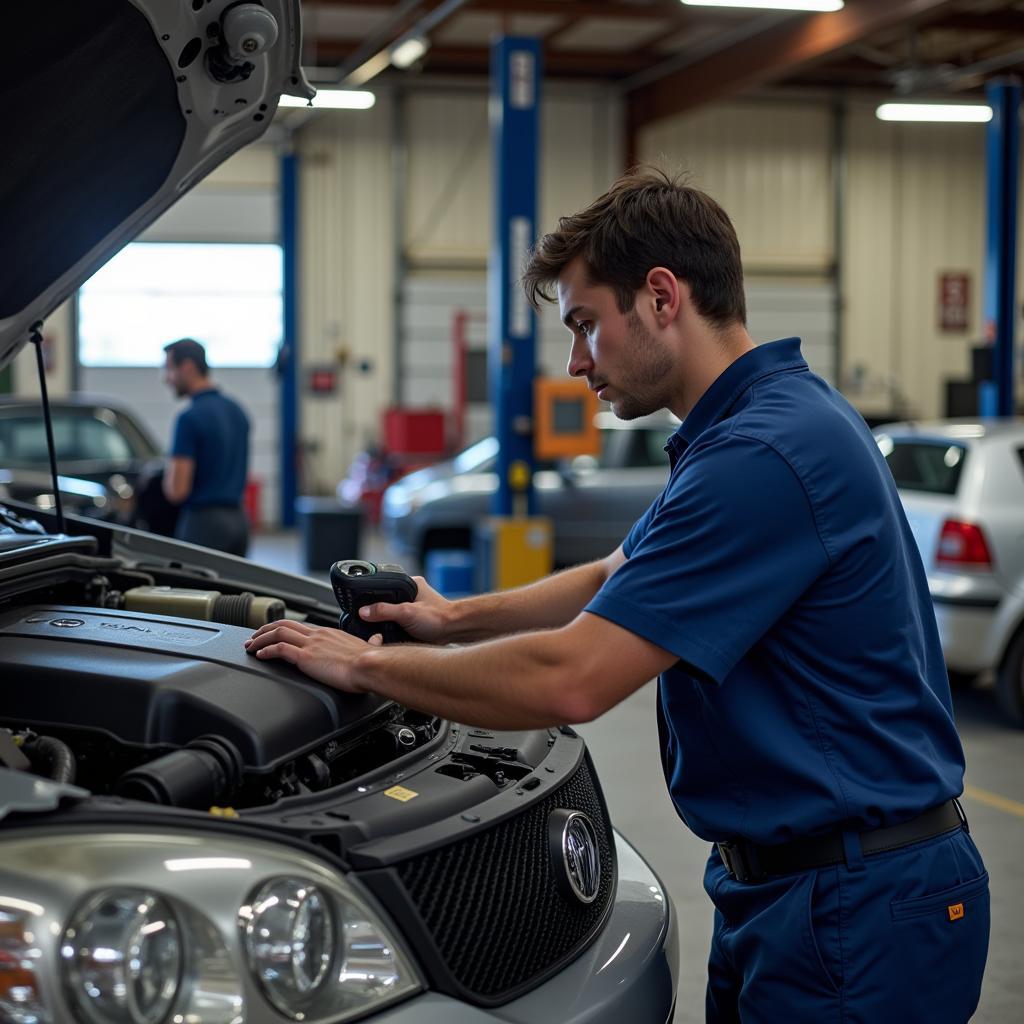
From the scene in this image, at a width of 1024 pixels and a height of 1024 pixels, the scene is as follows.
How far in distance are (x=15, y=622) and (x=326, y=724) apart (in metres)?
0.58

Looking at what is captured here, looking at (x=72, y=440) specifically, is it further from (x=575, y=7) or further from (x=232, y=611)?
(x=575, y=7)

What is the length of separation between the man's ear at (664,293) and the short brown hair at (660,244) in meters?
0.01

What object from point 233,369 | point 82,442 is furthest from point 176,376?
point 233,369

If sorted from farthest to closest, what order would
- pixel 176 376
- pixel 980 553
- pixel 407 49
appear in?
pixel 407 49 < pixel 176 376 < pixel 980 553

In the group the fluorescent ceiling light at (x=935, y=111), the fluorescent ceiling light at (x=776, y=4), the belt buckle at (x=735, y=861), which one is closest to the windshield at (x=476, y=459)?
the fluorescent ceiling light at (x=776, y=4)

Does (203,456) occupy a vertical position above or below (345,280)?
below

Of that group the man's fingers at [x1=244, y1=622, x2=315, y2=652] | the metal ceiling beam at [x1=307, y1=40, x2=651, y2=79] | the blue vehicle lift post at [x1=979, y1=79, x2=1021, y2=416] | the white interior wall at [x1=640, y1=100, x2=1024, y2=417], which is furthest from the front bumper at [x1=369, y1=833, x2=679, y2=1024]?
the white interior wall at [x1=640, y1=100, x2=1024, y2=417]

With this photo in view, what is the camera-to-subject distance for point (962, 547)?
562 cm

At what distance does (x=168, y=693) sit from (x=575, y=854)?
1.93 ft

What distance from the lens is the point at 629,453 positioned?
9914mm

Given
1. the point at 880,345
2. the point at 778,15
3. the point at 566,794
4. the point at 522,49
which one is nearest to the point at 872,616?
the point at 566,794

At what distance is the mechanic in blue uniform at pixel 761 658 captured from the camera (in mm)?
1566

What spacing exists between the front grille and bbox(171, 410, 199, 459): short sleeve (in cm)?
477

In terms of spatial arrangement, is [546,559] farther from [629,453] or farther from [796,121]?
[796,121]
